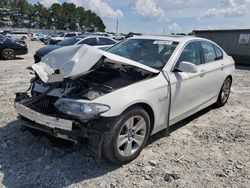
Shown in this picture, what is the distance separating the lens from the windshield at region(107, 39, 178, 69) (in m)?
4.59

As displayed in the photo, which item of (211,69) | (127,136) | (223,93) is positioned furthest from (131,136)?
(223,93)

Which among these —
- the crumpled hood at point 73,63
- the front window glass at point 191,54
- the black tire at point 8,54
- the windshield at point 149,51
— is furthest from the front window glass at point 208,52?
the black tire at point 8,54

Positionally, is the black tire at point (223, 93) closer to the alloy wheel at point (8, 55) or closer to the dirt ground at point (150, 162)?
the dirt ground at point (150, 162)

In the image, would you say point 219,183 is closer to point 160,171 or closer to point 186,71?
point 160,171

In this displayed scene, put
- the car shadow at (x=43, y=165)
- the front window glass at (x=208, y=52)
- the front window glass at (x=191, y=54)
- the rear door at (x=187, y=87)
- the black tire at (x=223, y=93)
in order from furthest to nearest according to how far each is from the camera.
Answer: the black tire at (x=223, y=93) < the front window glass at (x=208, y=52) < the front window glass at (x=191, y=54) < the rear door at (x=187, y=87) < the car shadow at (x=43, y=165)

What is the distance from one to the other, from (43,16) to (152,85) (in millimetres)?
96688

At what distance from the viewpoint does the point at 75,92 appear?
3.77 metres

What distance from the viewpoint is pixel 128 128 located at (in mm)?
3744

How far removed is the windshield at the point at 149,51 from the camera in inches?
181

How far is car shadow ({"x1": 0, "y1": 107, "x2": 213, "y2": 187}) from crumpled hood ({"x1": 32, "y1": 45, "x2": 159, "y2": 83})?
90 centimetres

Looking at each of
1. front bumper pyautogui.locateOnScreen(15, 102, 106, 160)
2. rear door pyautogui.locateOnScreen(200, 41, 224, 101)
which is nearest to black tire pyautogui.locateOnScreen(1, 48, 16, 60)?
rear door pyautogui.locateOnScreen(200, 41, 224, 101)

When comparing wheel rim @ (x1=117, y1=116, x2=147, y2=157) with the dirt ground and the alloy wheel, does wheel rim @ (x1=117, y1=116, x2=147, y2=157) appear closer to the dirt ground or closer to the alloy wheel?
the dirt ground

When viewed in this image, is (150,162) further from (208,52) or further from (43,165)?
(208,52)

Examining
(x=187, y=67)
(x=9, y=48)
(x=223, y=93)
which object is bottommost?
(x=223, y=93)
